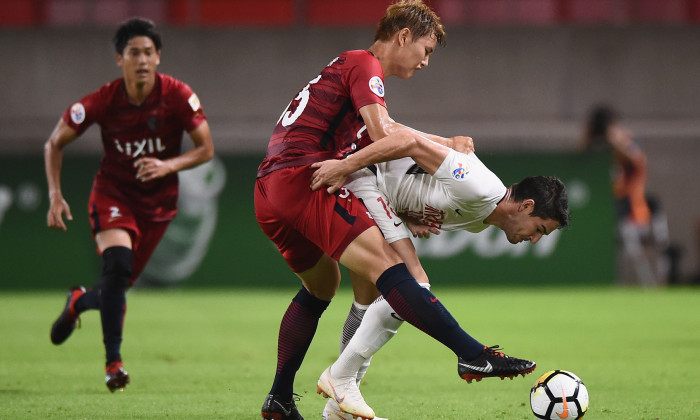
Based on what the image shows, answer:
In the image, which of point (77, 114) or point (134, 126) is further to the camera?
point (134, 126)

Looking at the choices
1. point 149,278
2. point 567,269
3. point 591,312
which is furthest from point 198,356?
point 567,269

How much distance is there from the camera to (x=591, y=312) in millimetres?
11039

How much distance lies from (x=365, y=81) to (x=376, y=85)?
0.05 metres

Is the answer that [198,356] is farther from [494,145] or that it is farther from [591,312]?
[494,145]

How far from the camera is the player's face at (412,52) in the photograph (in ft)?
15.5

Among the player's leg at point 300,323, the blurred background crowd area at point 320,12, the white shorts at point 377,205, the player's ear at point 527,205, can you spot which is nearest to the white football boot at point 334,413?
the player's leg at point 300,323

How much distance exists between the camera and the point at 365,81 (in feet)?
14.4

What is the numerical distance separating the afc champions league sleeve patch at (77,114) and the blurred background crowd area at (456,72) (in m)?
10.2

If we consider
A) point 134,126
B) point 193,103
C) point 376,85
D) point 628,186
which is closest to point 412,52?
point 376,85

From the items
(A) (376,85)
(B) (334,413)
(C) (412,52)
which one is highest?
(C) (412,52)

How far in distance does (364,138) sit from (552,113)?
12656 mm

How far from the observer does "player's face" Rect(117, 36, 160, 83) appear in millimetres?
6156

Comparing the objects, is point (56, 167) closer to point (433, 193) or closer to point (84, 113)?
point (84, 113)

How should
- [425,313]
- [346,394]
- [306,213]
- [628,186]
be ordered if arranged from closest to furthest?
[425,313] < [306,213] < [346,394] < [628,186]
